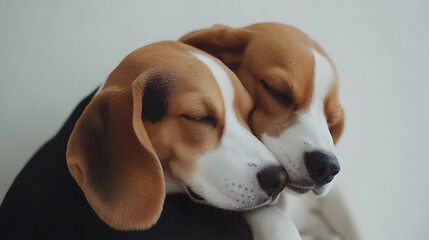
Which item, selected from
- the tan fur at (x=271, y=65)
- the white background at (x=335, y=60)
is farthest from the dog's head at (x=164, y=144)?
the white background at (x=335, y=60)

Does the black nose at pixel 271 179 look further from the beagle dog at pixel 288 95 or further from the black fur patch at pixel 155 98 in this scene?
the black fur patch at pixel 155 98

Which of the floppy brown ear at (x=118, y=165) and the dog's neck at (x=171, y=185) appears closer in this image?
the floppy brown ear at (x=118, y=165)

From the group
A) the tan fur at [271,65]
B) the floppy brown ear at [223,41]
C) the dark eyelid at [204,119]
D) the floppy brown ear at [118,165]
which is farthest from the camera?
the floppy brown ear at [223,41]

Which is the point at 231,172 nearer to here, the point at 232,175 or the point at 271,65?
the point at 232,175

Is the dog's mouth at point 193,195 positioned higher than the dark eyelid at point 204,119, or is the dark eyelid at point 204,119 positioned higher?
the dark eyelid at point 204,119

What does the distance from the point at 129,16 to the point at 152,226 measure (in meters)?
0.87

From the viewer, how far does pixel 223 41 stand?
1.07 m

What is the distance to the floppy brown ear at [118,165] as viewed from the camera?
27.4 inches

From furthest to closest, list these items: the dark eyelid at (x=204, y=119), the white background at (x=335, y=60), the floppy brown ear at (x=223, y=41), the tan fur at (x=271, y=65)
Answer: the white background at (x=335, y=60), the floppy brown ear at (x=223, y=41), the tan fur at (x=271, y=65), the dark eyelid at (x=204, y=119)

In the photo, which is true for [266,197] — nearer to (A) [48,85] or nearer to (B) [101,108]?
(B) [101,108]

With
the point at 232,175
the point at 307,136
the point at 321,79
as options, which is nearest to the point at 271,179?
the point at 232,175

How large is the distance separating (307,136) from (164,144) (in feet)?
1.01

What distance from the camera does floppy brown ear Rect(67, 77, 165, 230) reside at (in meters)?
0.70

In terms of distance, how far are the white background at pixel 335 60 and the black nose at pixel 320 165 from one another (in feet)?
2.10
